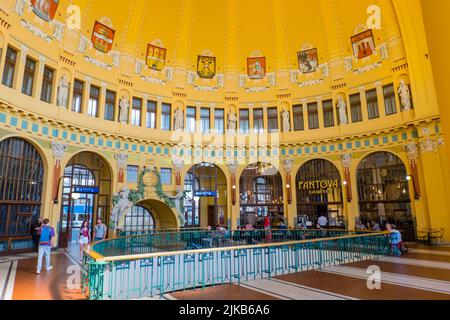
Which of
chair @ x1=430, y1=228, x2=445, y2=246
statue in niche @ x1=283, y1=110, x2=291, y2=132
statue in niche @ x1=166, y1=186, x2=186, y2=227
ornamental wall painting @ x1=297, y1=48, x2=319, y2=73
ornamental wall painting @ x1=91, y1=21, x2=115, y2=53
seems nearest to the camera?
chair @ x1=430, y1=228, x2=445, y2=246

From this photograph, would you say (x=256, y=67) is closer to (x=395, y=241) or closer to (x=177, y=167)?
(x=177, y=167)

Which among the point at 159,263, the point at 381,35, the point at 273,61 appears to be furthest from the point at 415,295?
the point at 273,61

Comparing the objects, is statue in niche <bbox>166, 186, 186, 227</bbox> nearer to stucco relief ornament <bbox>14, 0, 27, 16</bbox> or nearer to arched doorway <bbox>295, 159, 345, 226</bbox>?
arched doorway <bbox>295, 159, 345, 226</bbox>

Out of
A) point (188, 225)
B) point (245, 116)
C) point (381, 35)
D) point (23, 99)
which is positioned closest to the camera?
point (23, 99)

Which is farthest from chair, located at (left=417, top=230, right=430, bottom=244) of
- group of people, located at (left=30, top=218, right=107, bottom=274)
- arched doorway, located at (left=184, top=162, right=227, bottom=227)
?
group of people, located at (left=30, top=218, right=107, bottom=274)

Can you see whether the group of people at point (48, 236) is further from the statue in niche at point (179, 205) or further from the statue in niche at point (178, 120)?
the statue in niche at point (178, 120)

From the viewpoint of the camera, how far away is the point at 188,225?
74.3ft

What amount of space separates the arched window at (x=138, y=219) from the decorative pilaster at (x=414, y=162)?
1742cm

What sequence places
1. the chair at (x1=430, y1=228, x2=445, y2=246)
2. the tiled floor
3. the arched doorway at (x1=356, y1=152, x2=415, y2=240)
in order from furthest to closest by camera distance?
the arched doorway at (x1=356, y1=152, x2=415, y2=240) → the chair at (x1=430, y1=228, x2=445, y2=246) → the tiled floor

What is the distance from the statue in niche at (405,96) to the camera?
18.4 meters

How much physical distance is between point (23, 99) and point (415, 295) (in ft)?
57.8

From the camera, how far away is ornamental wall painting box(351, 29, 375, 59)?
817 inches

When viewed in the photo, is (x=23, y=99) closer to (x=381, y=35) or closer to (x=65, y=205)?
Answer: (x=65, y=205)

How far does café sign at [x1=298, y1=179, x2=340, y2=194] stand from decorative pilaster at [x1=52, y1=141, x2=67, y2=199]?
16132 millimetres
